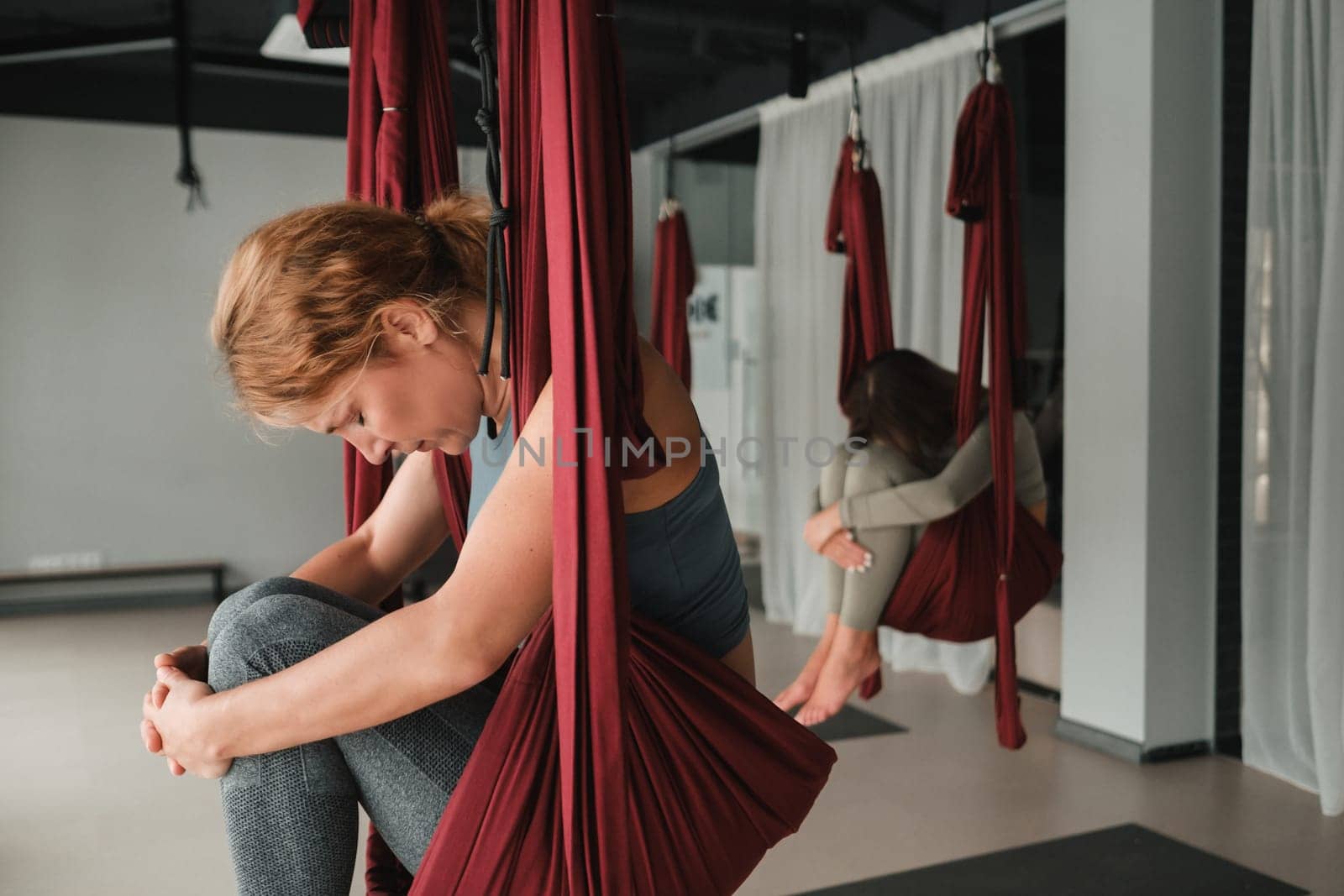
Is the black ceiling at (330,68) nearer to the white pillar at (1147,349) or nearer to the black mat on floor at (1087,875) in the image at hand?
the white pillar at (1147,349)

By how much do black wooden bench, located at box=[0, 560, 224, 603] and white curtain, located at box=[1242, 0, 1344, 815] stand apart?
4583 mm

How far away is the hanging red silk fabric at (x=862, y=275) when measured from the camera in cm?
278

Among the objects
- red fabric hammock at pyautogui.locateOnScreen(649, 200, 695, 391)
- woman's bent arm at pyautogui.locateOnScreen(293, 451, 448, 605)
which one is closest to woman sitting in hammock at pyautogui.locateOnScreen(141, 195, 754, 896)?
woman's bent arm at pyautogui.locateOnScreen(293, 451, 448, 605)

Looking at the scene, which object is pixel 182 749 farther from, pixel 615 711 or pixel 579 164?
pixel 579 164

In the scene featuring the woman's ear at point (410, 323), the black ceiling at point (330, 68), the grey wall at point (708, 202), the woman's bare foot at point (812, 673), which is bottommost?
the woman's bare foot at point (812, 673)

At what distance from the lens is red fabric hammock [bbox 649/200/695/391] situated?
418cm

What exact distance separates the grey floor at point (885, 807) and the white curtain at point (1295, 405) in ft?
0.66

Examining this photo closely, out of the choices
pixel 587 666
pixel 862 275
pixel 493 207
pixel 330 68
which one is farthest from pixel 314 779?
pixel 330 68

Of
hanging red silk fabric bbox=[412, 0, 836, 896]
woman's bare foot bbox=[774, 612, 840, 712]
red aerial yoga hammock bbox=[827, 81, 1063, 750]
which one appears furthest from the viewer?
woman's bare foot bbox=[774, 612, 840, 712]

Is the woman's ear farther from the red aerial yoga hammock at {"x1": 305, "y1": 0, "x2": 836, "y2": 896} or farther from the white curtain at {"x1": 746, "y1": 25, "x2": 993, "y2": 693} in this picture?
the white curtain at {"x1": 746, "y1": 25, "x2": 993, "y2": 693}

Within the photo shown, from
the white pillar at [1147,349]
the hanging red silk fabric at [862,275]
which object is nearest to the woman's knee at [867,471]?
the hanging red silk fabric at [862,275]

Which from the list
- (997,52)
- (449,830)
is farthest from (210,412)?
(449,830)

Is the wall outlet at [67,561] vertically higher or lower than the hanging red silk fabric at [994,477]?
lower

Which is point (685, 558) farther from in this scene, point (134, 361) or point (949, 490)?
point (134, 361)
